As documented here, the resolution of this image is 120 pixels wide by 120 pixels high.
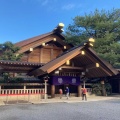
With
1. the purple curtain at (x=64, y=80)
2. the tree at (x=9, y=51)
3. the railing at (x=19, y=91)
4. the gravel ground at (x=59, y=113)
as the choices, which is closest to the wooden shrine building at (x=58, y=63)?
the purple curtain at (x=64, y=80)

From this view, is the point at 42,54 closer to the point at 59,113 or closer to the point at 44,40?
the point at 44,40

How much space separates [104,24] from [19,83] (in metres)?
12.0

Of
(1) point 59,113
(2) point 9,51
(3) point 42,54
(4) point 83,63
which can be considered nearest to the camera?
(1) point 59,113

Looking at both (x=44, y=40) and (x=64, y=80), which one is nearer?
(x=64, y=80)

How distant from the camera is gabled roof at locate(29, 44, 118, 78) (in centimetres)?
1515

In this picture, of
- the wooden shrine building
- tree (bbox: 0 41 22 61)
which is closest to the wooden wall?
the wooden shrine building

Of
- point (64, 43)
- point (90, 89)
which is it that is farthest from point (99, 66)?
point (64, 43)

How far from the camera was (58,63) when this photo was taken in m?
15.1

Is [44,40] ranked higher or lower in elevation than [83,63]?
higher

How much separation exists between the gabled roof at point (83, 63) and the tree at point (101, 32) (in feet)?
9.25

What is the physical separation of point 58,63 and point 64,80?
3600 mm

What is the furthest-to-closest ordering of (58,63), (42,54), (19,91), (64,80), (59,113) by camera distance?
(42,54) < (64,80) < (19,91) < (58,63) < (59,113)

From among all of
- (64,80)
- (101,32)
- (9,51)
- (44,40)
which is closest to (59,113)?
(64,80)

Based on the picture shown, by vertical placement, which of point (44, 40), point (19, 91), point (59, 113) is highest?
point (44, 40)
